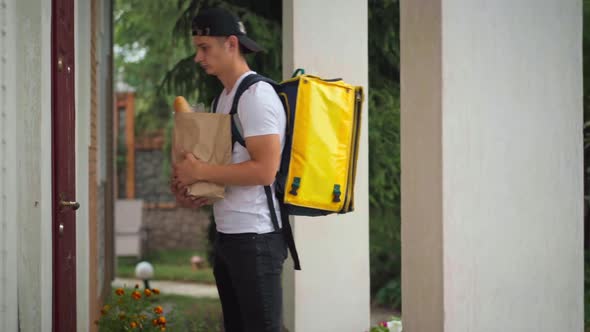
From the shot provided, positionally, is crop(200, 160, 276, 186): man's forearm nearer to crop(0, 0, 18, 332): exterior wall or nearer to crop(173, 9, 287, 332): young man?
crop(173, 9, 287, 332): young man

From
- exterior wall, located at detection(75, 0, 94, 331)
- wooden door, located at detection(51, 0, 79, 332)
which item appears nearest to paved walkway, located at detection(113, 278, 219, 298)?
exterior wall, located at detection(75, 0, 94, 331)

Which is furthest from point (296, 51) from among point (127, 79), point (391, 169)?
point (127, 79)

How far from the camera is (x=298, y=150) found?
9.07 feet

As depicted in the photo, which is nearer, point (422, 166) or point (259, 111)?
point (259, 111)

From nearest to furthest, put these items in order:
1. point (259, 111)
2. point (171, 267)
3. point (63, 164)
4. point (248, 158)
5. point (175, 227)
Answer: point (259, 111) < point (248, 158) < point (63, 164) < point (171, 267) < point (175, 227)

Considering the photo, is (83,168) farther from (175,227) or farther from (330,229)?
(175,227)

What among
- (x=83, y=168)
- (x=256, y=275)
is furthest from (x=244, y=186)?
(x=83, y=168)

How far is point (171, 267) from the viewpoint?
47.0ft

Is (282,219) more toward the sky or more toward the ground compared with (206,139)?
more toward the ground

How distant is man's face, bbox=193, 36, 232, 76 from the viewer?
9.05 feet

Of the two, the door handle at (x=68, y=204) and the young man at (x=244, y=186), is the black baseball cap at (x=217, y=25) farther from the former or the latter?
the door handle at (x=68, y=204)

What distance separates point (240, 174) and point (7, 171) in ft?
2.65

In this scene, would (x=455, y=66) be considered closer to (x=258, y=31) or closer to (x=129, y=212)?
(x=258, y=31)

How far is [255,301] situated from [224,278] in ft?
0.63
